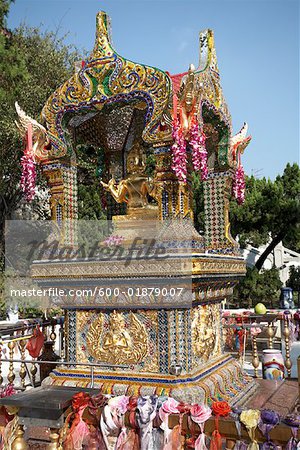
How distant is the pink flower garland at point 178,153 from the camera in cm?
553

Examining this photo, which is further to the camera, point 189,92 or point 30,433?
point 189,92

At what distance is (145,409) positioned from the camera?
3.59 metres

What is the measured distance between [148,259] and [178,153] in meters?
1.33

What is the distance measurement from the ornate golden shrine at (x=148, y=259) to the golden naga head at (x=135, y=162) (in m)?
0.29

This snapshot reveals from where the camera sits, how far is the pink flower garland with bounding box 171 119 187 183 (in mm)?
5527

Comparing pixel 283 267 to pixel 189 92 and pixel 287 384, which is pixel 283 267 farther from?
pixel 189 92

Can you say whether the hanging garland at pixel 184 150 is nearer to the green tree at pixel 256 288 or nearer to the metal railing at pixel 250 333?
the metal railing at pixel 250 333

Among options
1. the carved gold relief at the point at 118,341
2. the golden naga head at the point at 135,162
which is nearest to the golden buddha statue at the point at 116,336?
the carved gold relief at the point at 118,341

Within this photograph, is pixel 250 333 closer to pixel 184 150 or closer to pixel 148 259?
pixel 148 259

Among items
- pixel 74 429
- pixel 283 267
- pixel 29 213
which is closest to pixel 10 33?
pixel 29 213

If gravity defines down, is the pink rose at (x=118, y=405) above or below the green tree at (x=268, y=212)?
below

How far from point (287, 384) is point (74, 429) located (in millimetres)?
4492
